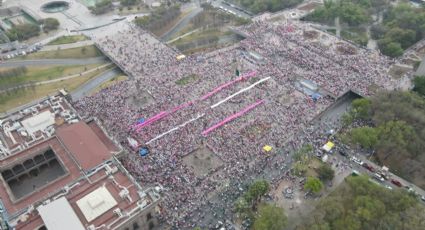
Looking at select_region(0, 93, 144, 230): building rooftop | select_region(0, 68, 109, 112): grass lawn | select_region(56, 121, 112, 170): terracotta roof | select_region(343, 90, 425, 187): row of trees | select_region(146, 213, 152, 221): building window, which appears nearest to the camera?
select_region(0, 93, 144, 230): building rooftop

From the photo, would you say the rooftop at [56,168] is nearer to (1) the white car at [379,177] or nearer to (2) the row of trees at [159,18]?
(1) the white car at [379,177]

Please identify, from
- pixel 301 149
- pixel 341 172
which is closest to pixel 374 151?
pixel 341 172

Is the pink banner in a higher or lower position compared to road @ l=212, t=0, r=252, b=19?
lower

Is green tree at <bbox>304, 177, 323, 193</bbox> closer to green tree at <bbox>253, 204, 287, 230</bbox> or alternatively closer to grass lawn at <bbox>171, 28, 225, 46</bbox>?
green tree at <bbox>253, 204, 287, 230</bbox>

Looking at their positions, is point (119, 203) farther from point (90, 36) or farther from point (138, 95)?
point (90, 36)

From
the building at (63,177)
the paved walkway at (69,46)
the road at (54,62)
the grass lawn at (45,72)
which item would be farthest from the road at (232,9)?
the building at (63,177)

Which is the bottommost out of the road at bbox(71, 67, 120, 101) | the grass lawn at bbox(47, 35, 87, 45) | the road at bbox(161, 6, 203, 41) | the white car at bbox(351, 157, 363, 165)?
the white car at bbox(351, 157, 363, 165)

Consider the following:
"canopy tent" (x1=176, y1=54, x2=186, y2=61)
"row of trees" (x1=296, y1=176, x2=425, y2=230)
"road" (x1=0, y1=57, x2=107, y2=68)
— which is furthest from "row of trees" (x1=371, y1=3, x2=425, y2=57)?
"road" (x1=0, y1=57, x2=107, y2=68)
